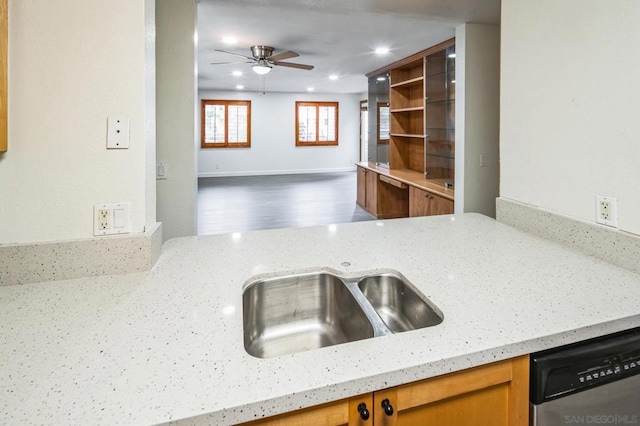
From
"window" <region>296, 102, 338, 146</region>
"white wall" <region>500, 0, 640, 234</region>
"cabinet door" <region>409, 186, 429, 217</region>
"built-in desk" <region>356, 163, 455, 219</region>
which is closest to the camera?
"white wall" <region>500, 0, 640, 234</region>

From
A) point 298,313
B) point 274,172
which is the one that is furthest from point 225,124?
point 298,313

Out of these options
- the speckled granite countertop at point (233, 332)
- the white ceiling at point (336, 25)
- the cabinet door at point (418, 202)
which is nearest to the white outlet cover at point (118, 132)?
the speckled granite countertop at point (233, 332)

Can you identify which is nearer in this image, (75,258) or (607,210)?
(75,258)

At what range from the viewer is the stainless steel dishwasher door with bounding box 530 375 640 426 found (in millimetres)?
874

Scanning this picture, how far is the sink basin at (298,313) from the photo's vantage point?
1168mm

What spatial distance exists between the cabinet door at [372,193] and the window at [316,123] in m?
5.70

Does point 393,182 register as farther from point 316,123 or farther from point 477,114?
point 316,123

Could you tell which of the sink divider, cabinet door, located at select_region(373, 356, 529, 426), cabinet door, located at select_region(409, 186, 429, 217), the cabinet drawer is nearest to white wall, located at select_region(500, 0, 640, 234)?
cabinet door, located at select_region(373, 356, 529, 426)

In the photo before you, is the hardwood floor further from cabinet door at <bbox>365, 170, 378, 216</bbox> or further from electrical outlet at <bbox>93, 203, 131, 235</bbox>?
electrical outlet at <bbox>93, 203, 131, 235</bbox>

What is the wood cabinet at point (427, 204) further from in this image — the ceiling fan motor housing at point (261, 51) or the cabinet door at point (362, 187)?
the ceiling fan motor housing at point (261, 51)

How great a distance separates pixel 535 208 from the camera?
1.64 meters

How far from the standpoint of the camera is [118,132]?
3.94ft

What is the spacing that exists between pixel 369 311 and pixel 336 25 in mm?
3372

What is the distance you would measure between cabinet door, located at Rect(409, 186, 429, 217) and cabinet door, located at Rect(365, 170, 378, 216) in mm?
1208
